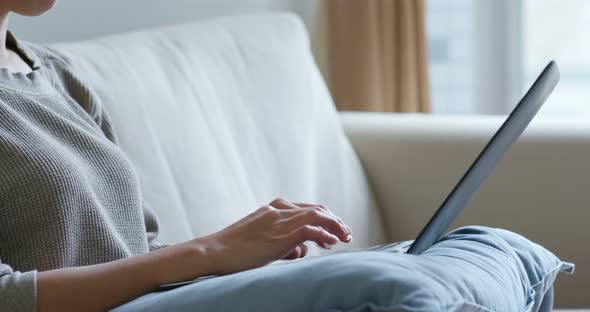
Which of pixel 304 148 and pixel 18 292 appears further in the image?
pixel 304 148

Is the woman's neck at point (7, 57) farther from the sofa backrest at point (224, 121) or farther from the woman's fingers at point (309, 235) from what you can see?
the woman's fingers at point (309, 235)

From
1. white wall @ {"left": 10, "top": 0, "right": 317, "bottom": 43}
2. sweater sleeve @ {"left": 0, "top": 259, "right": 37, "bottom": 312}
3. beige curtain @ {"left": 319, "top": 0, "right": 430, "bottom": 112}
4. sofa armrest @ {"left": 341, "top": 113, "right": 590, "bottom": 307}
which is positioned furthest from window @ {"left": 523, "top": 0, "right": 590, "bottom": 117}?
sweater sleeve @ {"left": 0, "top": 259, "right": 37, "bottom": 312}

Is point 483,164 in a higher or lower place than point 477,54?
higher

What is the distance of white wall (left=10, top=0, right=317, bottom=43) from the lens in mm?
1943

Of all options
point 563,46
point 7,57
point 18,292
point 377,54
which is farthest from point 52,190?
point 563,46

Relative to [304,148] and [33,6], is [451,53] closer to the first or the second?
[304,148]

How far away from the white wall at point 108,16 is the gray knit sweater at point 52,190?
1.96ft

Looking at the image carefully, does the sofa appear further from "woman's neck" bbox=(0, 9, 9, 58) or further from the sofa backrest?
"woman's neck" bbox=(0, 9, 9, 58)

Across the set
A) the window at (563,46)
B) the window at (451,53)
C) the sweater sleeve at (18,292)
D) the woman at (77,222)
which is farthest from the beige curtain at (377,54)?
the sweater sleeve at (18,292)

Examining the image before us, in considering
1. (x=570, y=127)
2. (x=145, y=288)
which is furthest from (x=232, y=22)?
(x=145, y=288)

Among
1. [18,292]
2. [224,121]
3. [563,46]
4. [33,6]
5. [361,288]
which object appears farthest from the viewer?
[563,46]

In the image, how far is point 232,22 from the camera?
2.18 metres

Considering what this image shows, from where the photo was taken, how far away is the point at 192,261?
1.03 m

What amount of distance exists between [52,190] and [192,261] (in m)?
0.19
